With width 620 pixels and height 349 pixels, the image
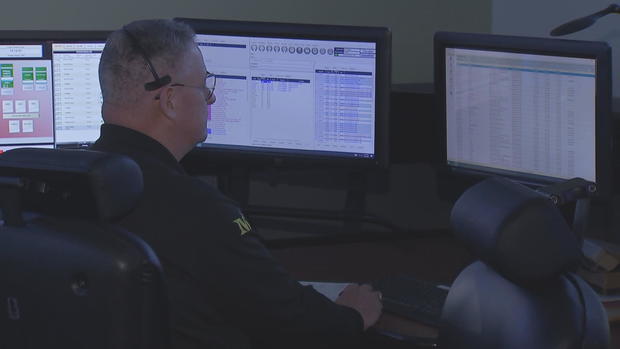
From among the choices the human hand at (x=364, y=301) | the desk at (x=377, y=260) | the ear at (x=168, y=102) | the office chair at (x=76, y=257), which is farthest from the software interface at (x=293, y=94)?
the office chair at (x=76, y=257)

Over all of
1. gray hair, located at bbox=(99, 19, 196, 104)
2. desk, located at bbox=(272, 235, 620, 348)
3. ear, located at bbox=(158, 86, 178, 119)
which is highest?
gray hair, located at bbox=(99, 19, 196, 104)

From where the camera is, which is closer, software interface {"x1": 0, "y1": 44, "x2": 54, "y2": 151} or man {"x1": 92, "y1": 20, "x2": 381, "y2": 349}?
man {"x1": 92, "y1": 20, "x2": 381, "y2": 349}

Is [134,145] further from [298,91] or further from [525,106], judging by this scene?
[525,106]

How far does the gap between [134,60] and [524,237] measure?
82cm

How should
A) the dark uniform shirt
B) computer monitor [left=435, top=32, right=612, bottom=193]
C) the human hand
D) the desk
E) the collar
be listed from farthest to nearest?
the desk
computer monitor [left=435, top=32, right=612, bottom=193]
the human hand
the collar
the dark uniform shirt

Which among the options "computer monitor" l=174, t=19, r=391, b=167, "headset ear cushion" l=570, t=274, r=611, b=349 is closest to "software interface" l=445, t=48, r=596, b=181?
"computer monitor" l=174, t=19, r=391, b=167

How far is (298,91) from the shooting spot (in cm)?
247

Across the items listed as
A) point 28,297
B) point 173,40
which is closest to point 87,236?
point 28,297

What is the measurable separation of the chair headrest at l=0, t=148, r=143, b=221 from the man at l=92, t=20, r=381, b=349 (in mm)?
280

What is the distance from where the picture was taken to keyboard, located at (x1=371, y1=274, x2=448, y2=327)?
1948 millimetres

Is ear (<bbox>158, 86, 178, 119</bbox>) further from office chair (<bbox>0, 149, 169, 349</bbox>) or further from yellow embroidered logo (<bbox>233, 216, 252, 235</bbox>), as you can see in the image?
office chair (<bbox>0, 149, 169, 349</bbox>)

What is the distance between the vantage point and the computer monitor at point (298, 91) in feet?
7.97

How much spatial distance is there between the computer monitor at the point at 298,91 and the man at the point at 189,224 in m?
0.63

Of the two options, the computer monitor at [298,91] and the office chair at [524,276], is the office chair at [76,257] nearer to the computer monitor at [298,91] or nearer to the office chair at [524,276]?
the office chair at [524,276]
